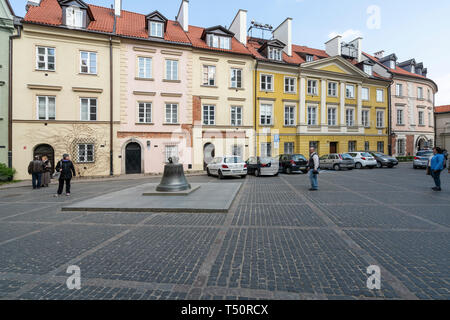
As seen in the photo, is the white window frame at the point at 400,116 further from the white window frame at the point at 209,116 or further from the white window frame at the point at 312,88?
the white window frame at the point at 209,116

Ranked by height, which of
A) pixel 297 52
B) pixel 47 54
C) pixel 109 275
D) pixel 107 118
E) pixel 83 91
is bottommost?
pixel 109 275

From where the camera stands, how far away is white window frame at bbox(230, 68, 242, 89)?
79.6 ft

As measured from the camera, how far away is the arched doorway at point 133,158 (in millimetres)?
20816

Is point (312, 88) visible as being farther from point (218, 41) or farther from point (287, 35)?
point (218, 41)

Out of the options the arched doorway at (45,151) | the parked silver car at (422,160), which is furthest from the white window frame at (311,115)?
the arched doorway at (45,151)

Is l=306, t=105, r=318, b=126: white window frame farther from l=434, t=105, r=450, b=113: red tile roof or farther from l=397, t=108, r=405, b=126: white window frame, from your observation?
l=434, t=105, r=450, b=113: red tile roof

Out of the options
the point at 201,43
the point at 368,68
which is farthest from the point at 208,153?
the point at 368,68

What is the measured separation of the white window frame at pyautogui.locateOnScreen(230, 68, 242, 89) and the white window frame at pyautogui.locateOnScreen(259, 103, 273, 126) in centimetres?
333

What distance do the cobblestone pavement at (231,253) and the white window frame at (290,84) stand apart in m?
22.1

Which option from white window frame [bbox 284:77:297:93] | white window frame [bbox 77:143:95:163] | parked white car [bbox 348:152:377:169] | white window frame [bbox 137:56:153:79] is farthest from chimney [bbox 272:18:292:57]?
white window frame [bbox 77:143:95:163]

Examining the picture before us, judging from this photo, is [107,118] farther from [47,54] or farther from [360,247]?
[360,247]

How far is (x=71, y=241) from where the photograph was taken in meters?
4.75

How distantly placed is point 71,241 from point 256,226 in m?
4.00

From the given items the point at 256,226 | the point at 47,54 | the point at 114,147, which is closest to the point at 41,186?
the point at 114,147
